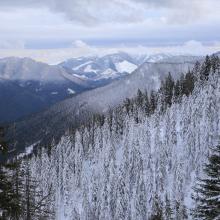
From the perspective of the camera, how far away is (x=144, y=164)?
151625 millimetres

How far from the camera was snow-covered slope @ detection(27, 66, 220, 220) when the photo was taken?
137750mm

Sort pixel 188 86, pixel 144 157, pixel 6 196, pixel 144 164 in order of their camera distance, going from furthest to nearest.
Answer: pixel 188 86, pixel 144 157, pixel 144 164, pixel 6 196

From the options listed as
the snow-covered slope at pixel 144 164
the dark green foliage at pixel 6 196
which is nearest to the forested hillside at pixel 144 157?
the snow-covered slope at pixel 144 164

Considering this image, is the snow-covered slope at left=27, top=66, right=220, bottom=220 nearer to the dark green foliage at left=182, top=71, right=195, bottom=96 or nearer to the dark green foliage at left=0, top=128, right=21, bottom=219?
the dark green foliage at left=182, top=71, right=195, bottom=96

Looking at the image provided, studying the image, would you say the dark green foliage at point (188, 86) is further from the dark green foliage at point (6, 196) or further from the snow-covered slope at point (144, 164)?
the dark green foliage at point (6, 196)

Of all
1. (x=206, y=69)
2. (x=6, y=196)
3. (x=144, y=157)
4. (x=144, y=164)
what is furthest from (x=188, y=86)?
(x=6, y=196)

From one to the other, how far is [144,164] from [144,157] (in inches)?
110

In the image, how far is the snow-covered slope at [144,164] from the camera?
452ft

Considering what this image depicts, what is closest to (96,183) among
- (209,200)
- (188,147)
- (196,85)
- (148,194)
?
(148,194)

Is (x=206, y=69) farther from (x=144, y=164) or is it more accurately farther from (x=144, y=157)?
(x=144, y=164)

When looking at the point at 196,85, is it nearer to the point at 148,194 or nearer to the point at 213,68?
the point at 213,68

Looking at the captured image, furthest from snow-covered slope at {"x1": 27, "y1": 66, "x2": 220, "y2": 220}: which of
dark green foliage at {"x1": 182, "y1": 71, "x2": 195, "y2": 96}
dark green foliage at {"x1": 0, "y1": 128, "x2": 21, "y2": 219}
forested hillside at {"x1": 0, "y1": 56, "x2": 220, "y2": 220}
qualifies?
dark green foliage at {"x1": 0, "y1": 128, "x2": 21, "y2": 219}

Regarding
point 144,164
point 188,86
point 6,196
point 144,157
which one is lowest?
point 144,164

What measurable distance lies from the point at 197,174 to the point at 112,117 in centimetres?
6041
